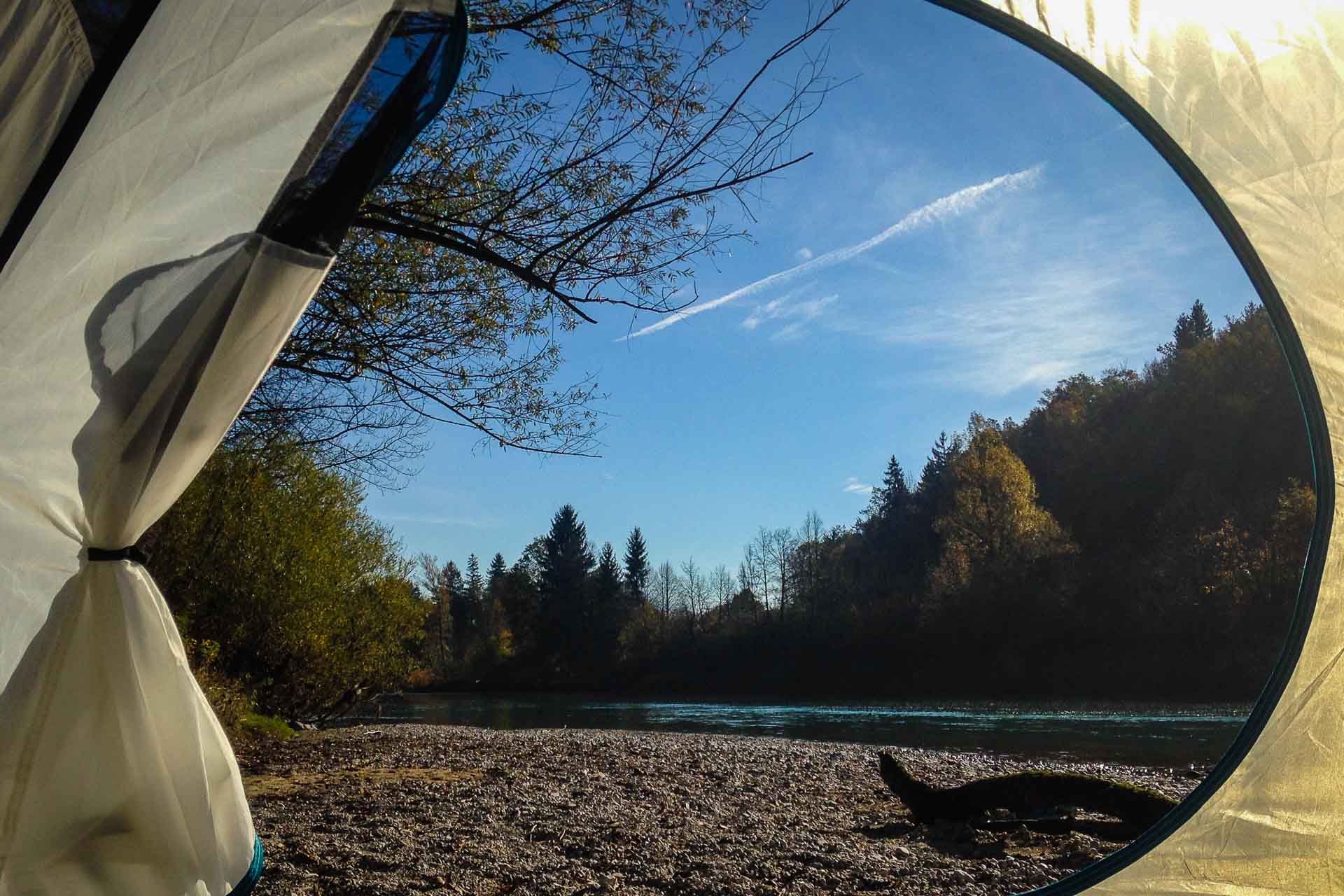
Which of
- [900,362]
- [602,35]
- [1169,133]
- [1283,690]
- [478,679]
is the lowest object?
[478,679]

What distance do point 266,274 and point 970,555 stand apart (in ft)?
73.5

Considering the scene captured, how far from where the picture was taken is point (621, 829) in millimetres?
4664

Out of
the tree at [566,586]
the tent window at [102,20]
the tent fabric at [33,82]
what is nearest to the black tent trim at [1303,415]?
the tent window at [102,20]

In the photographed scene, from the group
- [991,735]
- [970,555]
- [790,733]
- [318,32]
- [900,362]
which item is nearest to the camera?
[318,32]

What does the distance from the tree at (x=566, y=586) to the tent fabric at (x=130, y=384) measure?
34401mm

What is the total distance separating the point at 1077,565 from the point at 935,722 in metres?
9.69

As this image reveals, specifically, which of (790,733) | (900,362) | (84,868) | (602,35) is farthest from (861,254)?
(84,868)

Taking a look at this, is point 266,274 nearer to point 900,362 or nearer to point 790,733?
point 790,733

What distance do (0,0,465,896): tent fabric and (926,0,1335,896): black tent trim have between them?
1551mm

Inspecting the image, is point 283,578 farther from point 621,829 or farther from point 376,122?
point 376,122

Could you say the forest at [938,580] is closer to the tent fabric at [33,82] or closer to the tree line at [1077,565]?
the tree line at [1077,565]

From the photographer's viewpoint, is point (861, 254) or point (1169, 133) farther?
point (861, 254)

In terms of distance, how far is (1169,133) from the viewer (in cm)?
197

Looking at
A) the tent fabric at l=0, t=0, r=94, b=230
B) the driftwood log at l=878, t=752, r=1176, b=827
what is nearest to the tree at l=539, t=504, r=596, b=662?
the driftwood log at l=878, t=752, r=1176, b=827
